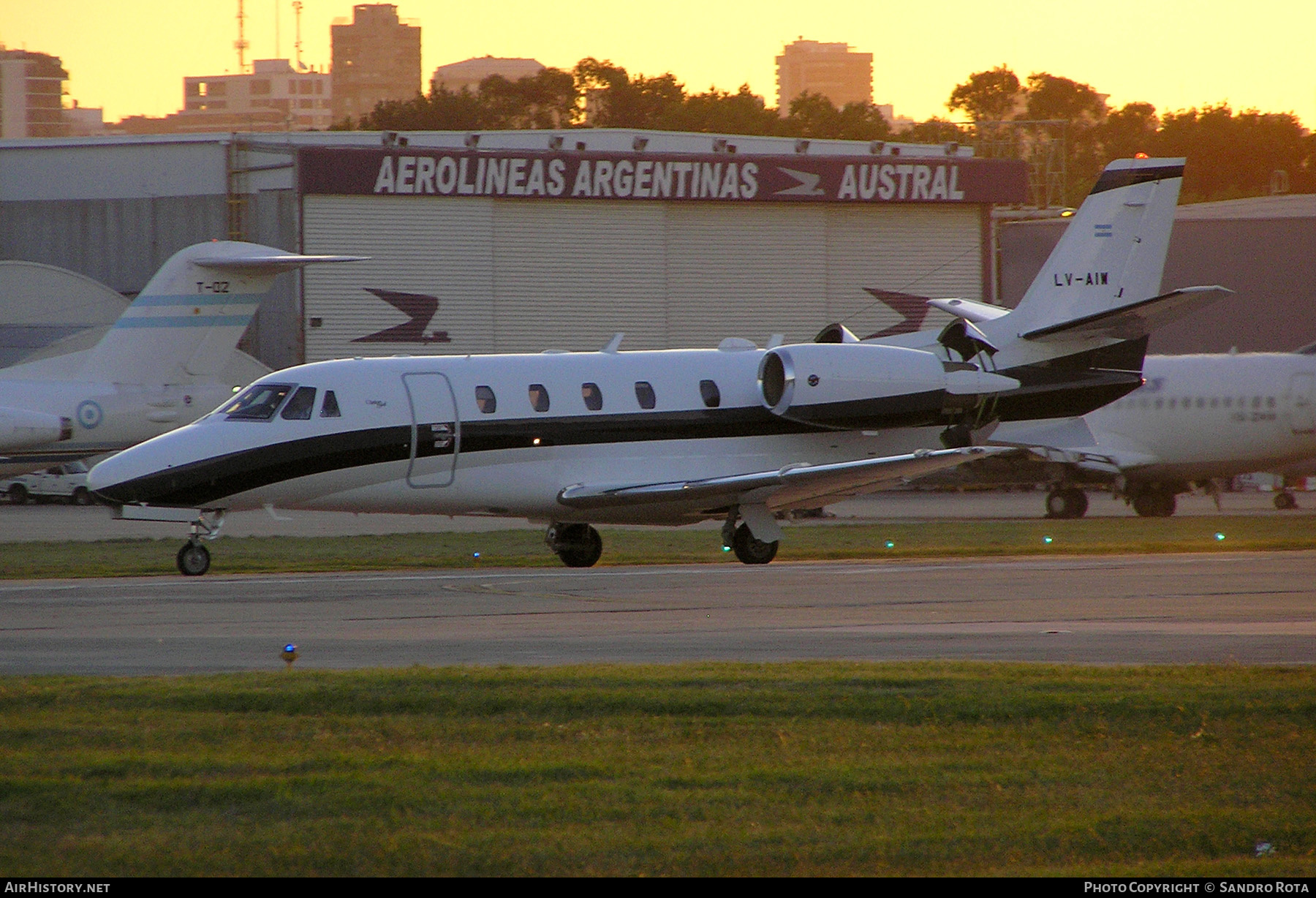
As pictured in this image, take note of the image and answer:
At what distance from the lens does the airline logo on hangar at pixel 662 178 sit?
4791 centimetres

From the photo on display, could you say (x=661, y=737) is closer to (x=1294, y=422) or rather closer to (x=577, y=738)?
(x=577, y=738)

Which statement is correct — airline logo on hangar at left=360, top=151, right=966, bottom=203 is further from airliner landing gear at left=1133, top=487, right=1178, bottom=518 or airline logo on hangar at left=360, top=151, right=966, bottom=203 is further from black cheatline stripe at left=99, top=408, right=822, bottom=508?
black cheatline stripe at left=99, top=408, right=822, bottom=508

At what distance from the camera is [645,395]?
2169 centimetres

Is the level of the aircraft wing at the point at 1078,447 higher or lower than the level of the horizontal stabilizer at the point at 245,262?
lower

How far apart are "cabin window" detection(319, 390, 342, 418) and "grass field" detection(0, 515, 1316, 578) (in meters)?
3.02

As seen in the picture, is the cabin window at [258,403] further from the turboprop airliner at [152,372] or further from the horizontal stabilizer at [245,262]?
the turboprop airliner at [152,372]

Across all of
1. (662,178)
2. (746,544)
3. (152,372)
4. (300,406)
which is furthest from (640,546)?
(662,178)

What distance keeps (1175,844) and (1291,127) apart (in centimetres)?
11983

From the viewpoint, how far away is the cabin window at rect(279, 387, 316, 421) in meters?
19.8

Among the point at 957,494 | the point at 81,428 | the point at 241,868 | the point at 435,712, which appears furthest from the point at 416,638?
the point at 957,494

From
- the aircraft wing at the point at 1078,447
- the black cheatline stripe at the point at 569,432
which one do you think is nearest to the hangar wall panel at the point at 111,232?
the aircraft wing at the point at 1078,447

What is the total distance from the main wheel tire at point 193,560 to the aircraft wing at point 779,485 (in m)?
4.83

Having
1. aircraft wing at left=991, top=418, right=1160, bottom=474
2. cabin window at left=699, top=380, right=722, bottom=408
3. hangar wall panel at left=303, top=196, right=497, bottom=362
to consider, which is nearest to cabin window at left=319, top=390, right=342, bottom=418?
cabin window at left=699, top=380, right=722, bottom=408

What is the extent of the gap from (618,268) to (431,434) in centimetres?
3145
